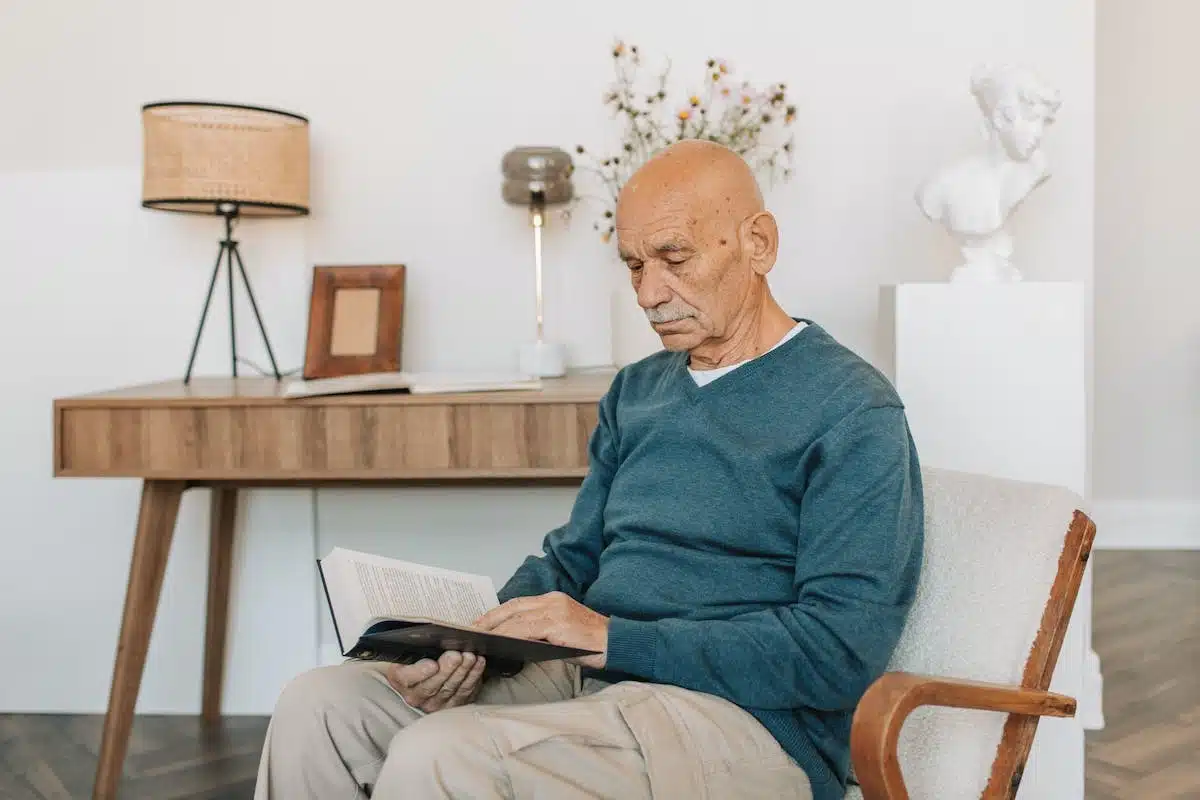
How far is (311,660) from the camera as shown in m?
3.24

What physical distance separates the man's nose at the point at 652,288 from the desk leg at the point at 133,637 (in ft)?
4.54

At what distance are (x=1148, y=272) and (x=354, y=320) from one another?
3.34 meters

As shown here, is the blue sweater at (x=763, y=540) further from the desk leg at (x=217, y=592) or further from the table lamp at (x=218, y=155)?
the desk leg at (x=217, y=592)

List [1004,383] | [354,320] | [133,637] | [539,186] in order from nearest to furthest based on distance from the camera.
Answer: [1004,383]
[133,637]
[539,186]
[354,320]

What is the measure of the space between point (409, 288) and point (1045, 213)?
1485 mm

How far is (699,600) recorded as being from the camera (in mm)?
1673

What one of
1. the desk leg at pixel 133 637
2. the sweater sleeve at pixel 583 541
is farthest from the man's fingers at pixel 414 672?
the desk leg at pixel 133 637

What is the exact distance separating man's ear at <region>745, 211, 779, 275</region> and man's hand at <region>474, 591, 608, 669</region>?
51 cm

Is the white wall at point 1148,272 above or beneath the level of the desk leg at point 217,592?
above

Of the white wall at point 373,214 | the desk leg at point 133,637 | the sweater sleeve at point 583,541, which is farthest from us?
the white wall at point 373,214

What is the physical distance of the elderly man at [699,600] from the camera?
141cm

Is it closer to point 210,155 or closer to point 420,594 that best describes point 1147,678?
point 420,594

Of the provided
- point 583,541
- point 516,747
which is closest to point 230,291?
point 583,541

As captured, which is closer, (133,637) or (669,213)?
(669,213)
